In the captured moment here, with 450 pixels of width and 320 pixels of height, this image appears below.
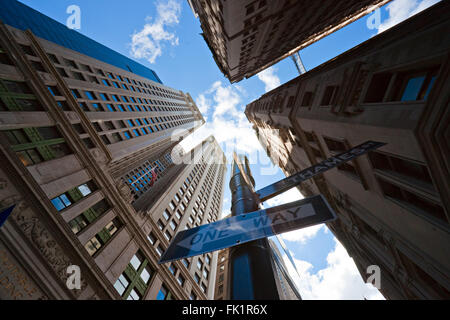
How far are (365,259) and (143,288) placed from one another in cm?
2174

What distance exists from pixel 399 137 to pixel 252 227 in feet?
28.8

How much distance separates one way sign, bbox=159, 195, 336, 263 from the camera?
3.33m

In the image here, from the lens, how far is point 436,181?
23.7ft

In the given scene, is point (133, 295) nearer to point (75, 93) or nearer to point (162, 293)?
point (162, 293)

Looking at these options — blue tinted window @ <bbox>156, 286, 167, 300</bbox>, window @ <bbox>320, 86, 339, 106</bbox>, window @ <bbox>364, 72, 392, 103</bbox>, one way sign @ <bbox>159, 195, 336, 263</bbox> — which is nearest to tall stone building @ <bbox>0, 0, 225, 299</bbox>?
blue tinted window @ <bbox>156, 286, 167, 300</bbox>

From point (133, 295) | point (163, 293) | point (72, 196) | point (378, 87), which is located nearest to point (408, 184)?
point (378, 87)

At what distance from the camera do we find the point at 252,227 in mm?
3520

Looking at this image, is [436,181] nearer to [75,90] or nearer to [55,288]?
[55,288]

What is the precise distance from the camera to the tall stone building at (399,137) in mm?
7062

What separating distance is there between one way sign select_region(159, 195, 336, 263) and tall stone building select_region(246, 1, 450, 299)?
696 centimetres

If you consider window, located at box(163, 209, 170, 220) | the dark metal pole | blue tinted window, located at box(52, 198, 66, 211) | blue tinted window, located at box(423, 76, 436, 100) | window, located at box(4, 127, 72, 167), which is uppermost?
window, located at box(4, 127, 72, 167)

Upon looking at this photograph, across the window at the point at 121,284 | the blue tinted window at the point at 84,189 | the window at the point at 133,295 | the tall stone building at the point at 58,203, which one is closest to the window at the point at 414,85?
the tall stone building at the point at 58,203

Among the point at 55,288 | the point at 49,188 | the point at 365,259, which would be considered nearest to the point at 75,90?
the point at 49,188

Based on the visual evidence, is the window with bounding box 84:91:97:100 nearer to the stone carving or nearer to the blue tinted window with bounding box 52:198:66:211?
the blue tinted window with bounding box 52:198:66:211
